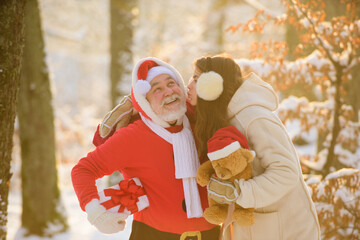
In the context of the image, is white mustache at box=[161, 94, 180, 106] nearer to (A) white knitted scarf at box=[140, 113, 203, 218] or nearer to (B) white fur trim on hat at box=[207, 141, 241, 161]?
(A) white knitted scarf at box=[140, 113, 203, 218]

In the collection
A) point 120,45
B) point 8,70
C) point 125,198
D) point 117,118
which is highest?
point 120,45

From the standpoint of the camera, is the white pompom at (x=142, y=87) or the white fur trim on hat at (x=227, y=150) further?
the white pompom at (x=142, y=87)

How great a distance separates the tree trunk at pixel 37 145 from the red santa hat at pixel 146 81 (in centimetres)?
359

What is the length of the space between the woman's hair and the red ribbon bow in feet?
1.88

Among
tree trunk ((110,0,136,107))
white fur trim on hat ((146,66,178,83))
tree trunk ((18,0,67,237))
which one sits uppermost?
tree trunk ((110,0,136,107))

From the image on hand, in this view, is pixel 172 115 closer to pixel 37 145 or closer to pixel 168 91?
pixel 168 91

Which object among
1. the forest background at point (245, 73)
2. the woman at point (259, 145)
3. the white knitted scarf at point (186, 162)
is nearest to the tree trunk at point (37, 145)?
the forest background at point (245, 73)

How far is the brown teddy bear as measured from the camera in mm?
1893

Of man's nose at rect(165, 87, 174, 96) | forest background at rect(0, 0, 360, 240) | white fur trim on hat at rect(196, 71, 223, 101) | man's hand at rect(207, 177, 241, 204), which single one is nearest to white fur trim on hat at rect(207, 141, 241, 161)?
man's hand at rect(207, 177, 241, 204)

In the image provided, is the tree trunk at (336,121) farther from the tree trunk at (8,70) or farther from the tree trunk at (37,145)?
the tree trunk at (37,145)

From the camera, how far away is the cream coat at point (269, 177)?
1.95 metres

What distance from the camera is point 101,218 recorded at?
84.3 inches

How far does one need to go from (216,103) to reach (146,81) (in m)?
0.56

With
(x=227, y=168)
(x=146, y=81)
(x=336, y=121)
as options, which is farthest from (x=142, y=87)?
(x=336, y=121)
